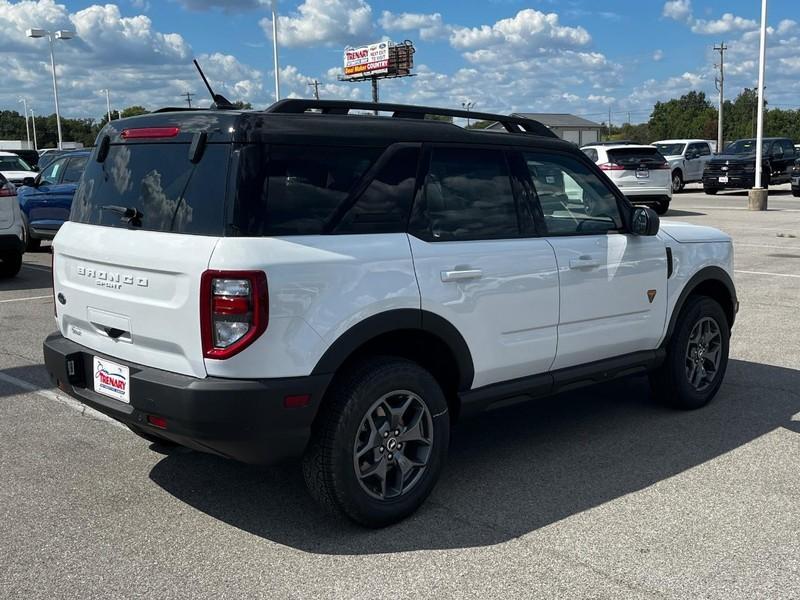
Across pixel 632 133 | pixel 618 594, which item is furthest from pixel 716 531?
pixel 632 133

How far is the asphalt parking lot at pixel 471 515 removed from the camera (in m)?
3.41

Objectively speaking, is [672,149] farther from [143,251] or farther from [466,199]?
[143,251]

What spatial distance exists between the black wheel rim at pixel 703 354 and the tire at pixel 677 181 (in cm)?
2599

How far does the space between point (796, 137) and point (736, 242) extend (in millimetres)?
93740

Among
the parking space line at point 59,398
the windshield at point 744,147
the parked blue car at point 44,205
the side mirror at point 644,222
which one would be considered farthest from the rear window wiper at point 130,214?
the windshield at point 744,147

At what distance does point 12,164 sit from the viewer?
2098cm

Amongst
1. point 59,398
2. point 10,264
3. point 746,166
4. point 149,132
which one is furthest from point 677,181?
point 149,132

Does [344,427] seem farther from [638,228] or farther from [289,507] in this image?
[638,228]

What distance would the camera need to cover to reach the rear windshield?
20.1m

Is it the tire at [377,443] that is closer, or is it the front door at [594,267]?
the tire at [377,443]

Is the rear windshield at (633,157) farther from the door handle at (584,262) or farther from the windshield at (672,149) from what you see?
the door handle at (584,262)

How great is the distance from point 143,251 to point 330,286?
2.76 ft

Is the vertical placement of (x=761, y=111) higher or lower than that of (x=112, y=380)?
higher

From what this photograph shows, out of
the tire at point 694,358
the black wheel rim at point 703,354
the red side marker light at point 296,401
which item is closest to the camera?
the red side marker light at point 296,401
